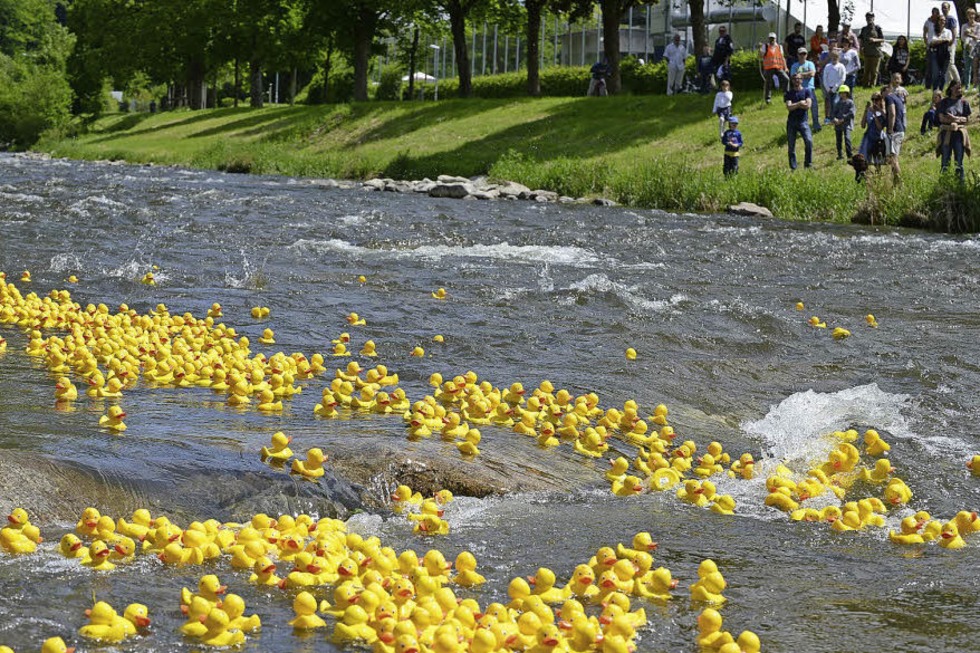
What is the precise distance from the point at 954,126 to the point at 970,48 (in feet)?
30.2

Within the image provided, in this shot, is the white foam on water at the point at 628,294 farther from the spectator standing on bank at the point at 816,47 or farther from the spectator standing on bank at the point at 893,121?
the spectator standing on bank at the point at 816,47

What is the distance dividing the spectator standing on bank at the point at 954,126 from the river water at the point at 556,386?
3.35 meters

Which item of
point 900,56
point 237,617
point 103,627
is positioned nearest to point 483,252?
point 237,617

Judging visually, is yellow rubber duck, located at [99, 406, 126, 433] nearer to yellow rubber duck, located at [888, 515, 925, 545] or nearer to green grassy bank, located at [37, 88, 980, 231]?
yellow rubber duck, located at [888, 515, 925, 545]

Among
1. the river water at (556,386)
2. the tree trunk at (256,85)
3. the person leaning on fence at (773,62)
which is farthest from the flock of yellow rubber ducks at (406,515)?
the tree trunk at (256,85)

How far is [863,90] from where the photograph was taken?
35219 millimetres

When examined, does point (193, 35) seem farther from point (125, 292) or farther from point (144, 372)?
point (144, 372)

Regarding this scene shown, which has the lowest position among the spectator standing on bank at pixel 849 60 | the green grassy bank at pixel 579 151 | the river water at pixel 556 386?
the river water at pixel 556 386

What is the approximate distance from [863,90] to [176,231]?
22695 millimetres

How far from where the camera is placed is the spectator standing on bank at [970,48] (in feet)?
101

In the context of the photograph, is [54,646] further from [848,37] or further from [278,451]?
[848,37]

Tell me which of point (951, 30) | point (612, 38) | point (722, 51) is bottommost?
point (722, 51)

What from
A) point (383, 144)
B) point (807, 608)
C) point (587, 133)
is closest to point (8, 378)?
point (807, 608)

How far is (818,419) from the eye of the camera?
9609mm
